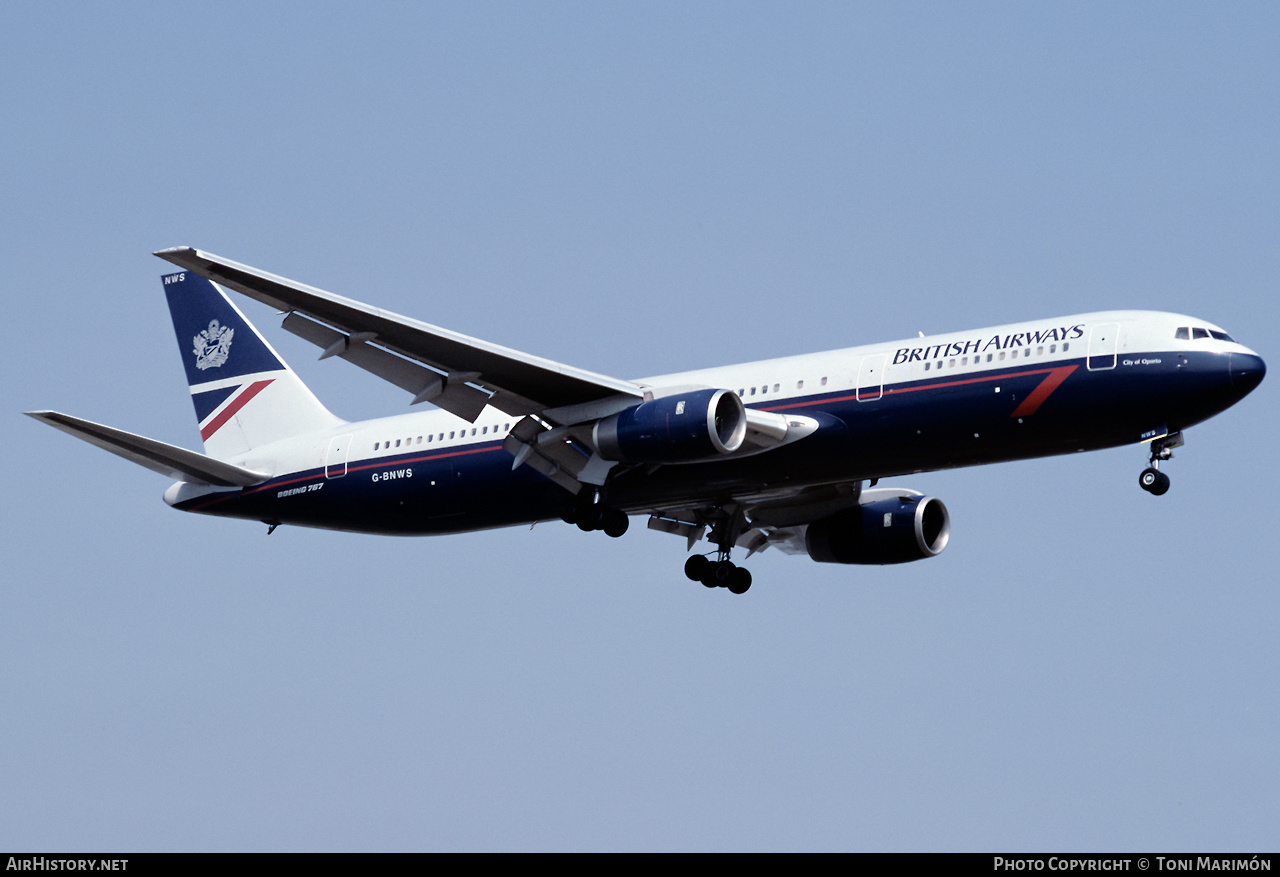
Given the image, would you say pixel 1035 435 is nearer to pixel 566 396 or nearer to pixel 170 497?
pixel 566 396

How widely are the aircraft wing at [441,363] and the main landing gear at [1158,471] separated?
10.3 meters

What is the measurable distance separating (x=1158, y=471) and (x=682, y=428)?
9.44 metres

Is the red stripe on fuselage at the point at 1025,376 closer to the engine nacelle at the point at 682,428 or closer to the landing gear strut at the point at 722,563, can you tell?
the engine nacelle at the point at 682,428

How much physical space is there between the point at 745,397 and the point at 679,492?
2568mm

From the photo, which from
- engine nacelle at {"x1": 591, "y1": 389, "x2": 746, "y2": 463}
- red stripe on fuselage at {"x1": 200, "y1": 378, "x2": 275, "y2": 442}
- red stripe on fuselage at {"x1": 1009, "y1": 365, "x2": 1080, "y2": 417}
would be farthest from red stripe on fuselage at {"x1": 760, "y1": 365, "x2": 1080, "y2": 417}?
red stripe on fuselage at {"x1": 200, "y1": 378, "x2": 275, "y2": 442}

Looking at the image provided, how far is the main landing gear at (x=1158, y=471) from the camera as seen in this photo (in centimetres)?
3259

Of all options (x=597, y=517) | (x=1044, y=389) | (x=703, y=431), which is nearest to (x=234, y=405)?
(x=597, y=517)

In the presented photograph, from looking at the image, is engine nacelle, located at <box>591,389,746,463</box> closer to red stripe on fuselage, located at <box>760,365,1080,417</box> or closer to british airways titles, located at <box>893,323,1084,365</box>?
red stripe on fuselage, located at <box>760,365,1080,417</box>

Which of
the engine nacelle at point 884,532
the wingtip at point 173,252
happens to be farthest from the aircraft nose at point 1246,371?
the wingtip at point 173,252

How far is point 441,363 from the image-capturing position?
3478 cm
